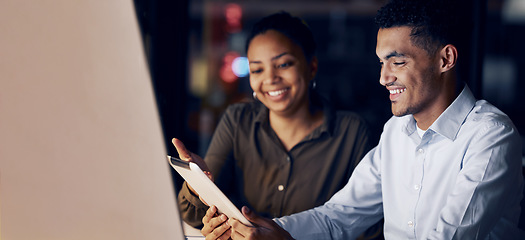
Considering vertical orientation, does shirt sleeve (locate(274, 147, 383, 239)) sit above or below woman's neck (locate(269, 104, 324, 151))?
below

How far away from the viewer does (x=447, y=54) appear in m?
1.08

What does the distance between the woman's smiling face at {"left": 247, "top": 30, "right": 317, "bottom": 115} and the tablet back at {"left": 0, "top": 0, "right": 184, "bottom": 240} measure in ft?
3.73

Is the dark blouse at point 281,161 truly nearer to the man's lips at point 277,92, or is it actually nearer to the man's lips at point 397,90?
the man's lips at point 277,92

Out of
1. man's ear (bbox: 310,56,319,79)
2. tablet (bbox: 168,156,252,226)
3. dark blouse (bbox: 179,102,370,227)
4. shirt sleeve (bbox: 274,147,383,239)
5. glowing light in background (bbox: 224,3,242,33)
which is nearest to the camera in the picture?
tablet (bbox: 168,156,252,226)

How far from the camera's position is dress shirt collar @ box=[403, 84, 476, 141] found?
110 cm

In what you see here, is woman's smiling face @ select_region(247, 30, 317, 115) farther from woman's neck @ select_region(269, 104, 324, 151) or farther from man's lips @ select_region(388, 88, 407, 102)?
man's lips @ select_region(388, 88, 407, 102)

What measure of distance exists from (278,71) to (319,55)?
447cm

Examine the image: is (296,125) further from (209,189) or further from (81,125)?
(81,125)

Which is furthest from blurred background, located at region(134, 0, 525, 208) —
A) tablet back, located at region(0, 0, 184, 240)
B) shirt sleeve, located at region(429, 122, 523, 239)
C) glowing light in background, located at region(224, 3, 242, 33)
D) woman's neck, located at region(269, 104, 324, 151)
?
tablet back, located at region(0, 0, 184, 240)

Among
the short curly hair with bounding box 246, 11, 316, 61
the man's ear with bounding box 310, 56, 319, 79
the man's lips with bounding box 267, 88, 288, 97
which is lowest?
the man's lips with bounding box 267, 88, 288, 97

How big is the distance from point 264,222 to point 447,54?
580mm

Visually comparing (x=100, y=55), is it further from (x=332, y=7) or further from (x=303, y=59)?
(x=332, y=7)

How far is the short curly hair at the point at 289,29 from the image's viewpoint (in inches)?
64.1

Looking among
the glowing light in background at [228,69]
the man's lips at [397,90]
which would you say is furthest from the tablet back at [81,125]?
the glowing light in background at [228,69]
